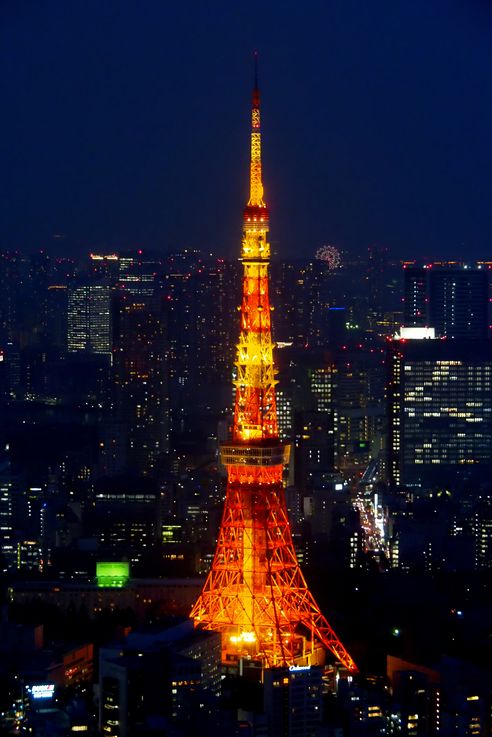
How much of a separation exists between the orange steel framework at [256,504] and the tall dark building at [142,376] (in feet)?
21.1

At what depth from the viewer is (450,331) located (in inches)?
881

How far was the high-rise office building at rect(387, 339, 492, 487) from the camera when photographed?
67.4 ft

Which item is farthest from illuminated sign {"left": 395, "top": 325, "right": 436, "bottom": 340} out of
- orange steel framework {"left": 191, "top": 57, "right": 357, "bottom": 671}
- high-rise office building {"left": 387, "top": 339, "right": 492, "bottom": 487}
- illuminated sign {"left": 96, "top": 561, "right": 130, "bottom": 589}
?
orange steel framework {"left": 191, "top": 57, "right": 357, "bottom": 671}

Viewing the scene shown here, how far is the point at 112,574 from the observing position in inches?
614

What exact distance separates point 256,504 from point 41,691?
2.43m

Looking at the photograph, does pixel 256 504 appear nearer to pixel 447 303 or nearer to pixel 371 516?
pixel 371 516

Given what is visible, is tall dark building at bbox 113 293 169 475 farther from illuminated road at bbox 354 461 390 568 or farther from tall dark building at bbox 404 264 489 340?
tall dark building at bbox 404 264 489 340

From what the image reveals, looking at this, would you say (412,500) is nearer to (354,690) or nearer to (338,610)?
(338,610)

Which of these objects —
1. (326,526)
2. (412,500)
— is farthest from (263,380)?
(412,500)

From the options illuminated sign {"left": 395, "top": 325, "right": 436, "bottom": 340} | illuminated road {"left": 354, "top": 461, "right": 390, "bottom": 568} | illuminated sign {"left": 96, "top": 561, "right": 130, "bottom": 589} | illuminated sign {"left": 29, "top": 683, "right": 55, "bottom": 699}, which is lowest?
illuminated sign {"left": 29, "top": 683, "right": 55, "bottom": 699}

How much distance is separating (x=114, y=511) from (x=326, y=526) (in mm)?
1645

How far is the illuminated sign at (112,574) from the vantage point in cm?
1541

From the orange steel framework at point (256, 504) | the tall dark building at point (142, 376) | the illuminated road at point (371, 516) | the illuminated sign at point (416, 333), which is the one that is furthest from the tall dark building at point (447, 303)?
the orange steel framework at point (256, 504)

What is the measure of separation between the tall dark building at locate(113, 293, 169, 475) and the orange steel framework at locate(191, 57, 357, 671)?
6.43 metres
